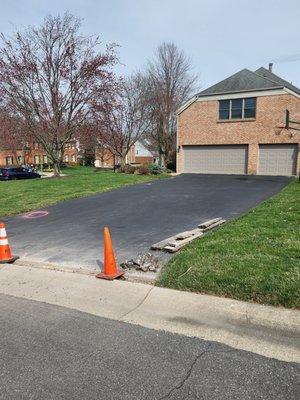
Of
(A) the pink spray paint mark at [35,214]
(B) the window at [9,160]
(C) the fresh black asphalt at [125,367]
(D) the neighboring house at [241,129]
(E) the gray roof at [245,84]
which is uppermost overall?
(E) the gray roof at [245,84]

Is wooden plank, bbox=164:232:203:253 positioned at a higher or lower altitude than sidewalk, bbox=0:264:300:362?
higher

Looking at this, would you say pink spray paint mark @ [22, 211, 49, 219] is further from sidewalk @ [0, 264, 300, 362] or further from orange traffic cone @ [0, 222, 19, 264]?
sidewalk @ [0, 264, 300, 362]

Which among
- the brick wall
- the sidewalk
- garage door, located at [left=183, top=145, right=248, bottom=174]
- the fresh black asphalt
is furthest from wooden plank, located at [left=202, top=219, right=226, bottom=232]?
garage door, located at [left=183, top=145, right=248, bottom=174]

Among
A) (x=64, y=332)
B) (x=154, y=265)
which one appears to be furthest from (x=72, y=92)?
(x=64, y=332)

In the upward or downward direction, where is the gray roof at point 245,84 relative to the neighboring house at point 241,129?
upward

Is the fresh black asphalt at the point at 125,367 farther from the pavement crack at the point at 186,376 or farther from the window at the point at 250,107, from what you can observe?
the window at the point at 250,107

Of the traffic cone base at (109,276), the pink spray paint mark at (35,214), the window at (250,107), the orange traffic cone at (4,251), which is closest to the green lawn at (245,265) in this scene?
the traffic cone base at (109,276)

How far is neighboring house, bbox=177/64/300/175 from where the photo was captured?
88.5 ft

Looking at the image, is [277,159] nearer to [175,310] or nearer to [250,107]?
[250,107]

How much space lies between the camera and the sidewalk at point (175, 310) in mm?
4180

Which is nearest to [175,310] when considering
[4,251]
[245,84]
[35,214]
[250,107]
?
[4,251]

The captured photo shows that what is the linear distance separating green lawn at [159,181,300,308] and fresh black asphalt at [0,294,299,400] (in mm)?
1435

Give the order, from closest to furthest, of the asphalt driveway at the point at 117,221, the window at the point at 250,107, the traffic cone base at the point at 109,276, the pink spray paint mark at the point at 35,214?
the traffic cone base at the point at 109,276 < the asphalt driveway at the point at 117,221 < the pink spray paint mark at the point at 35,214 < the window at the point at 250,107

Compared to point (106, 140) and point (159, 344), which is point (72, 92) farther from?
point (159, 344)
